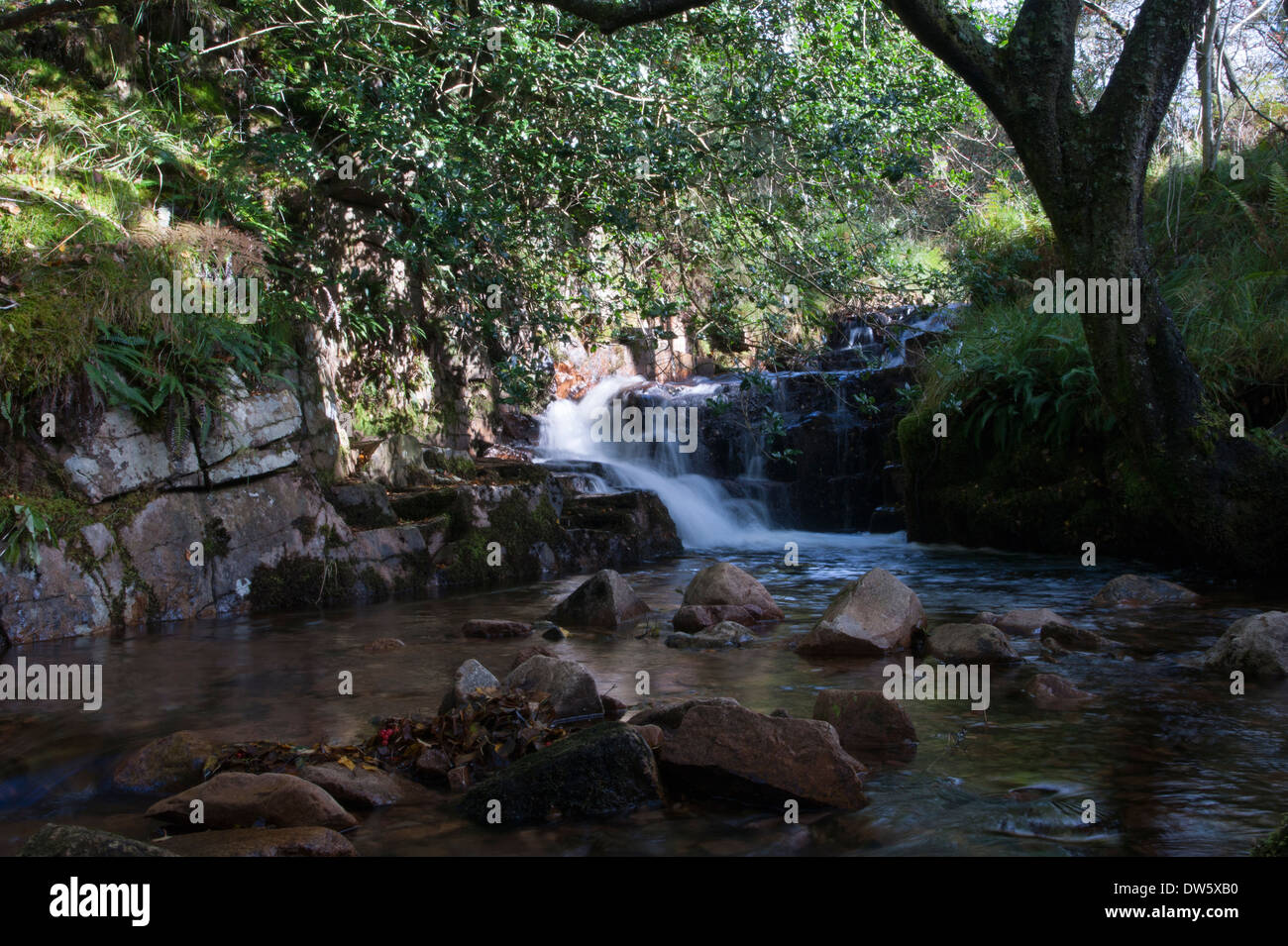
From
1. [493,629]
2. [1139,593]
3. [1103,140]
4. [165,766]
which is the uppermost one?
[1103,140]

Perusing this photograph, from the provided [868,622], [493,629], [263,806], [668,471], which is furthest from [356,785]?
[668,471]

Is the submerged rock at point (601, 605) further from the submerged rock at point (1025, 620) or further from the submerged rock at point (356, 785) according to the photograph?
the submerged rock at point (356, 785)

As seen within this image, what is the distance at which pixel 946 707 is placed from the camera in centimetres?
427

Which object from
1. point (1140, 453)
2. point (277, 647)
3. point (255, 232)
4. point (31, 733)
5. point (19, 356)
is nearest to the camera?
point (31, 733)

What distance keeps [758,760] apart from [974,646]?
2.38 metres

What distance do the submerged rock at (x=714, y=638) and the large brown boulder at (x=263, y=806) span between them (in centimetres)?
296

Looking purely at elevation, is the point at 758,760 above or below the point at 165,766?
above

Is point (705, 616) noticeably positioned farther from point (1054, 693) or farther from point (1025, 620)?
point (1054, 693)

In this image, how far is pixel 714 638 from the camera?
18.9ft

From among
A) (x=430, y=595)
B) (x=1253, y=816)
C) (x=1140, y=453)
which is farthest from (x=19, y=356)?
(x=1140, y=453)

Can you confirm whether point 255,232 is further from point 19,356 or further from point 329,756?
point 329,756

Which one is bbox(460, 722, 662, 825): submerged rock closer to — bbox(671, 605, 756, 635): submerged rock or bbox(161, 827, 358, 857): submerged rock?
bbox(161, 827, 358, 857): submerged rock

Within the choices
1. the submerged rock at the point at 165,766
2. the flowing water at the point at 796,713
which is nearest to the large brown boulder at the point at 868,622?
the flowing water at the point at 796,713

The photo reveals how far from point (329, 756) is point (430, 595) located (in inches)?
178
